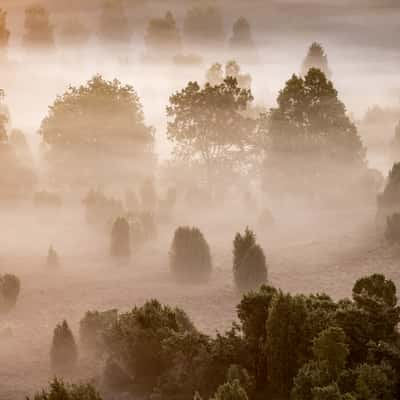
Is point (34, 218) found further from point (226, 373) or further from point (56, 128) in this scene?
point (226, 373)

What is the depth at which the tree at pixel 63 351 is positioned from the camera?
865 inches

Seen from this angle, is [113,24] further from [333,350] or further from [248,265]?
[333,350]

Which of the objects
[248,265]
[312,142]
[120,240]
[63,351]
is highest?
[312,142]

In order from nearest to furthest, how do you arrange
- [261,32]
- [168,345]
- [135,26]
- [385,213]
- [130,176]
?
[168,345]
[385,213]
[130,176]
[135,26]
[261,32]

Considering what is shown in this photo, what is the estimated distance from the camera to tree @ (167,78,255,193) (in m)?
46.2

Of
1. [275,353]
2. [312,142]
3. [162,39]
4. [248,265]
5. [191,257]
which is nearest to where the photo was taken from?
[275,353]

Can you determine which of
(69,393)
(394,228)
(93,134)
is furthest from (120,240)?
(69,393)

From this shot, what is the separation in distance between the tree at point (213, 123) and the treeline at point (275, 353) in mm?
27433

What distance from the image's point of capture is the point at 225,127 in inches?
1853

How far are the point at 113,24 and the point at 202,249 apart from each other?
75.7 meters

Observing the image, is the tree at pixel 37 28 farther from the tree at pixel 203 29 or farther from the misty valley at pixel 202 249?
the tree at pixel 203 29

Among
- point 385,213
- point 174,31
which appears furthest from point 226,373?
point 174,31

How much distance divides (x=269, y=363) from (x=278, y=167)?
2644 centimetres

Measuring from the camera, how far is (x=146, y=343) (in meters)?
19.6
